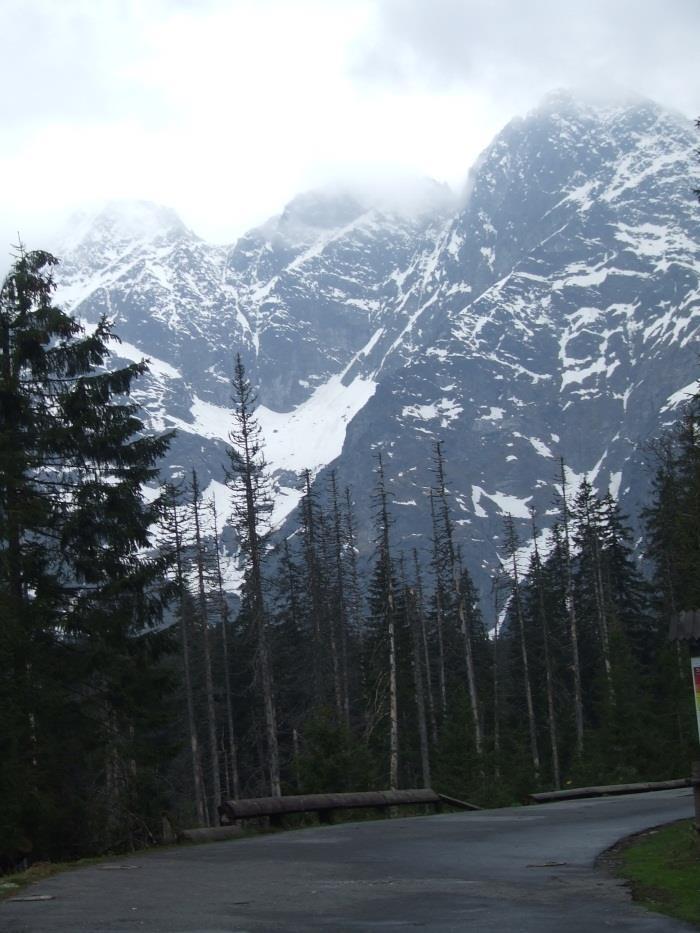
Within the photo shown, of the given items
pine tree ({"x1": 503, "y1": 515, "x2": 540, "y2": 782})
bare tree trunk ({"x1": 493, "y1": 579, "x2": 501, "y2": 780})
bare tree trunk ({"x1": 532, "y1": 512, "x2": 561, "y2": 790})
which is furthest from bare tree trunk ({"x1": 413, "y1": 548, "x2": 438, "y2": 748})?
bare tree trunk ({"x1": 532, "y1": 512, "x2": 561, "y2": 790})

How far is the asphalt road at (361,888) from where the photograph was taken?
30.6 ft

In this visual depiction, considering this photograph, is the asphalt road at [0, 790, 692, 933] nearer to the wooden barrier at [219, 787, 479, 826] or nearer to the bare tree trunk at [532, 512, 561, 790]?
the wooden barrier at [219, 787, 479, 826]

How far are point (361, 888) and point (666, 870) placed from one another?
121 inches

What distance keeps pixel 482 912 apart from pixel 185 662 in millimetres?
37407

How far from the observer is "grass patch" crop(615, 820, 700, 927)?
9828mm

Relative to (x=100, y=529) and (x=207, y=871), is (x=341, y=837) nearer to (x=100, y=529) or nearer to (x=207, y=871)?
(x=207, y=871)

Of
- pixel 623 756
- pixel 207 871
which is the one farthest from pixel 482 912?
pixel 623 756

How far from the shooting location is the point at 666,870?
11.7 meters

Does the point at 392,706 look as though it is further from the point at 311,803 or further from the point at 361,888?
the point at 361,888

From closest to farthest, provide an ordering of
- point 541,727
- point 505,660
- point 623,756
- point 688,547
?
1. point 688,547
2. point 623,756
3. point 541,727
4. point 505,660

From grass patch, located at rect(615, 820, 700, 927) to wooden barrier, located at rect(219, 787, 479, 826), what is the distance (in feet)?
21.5

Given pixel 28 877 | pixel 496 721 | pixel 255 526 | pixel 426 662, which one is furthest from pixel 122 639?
pixel 426 662

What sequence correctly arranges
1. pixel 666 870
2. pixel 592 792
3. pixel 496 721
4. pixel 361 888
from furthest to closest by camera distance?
1. pixel 496 721
2. pixel 592 792
3. pixel 666 870
4. pixel 361 888

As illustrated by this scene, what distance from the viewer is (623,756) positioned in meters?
41.2
